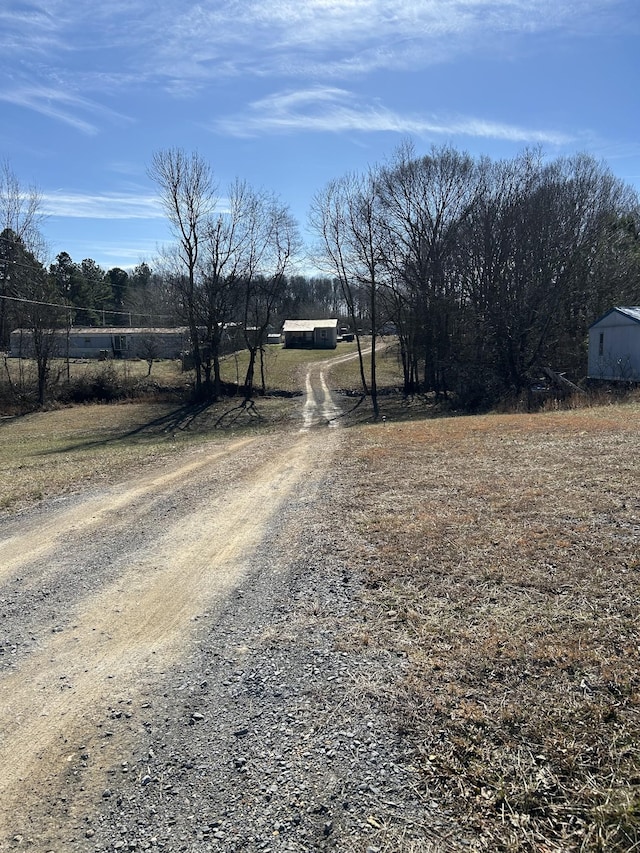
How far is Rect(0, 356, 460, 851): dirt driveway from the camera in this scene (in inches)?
97.1

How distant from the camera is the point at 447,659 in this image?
11.3 ft

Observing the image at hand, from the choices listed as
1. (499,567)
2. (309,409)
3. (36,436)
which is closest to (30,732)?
(499,567)

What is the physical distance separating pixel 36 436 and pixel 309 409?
1328 centimetres

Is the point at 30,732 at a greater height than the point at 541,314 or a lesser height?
lesser

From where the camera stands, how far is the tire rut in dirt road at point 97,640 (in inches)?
107

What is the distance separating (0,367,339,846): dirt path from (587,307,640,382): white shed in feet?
64.1

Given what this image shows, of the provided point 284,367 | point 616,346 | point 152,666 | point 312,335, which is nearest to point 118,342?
point 284,367

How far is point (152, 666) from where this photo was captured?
147 inches

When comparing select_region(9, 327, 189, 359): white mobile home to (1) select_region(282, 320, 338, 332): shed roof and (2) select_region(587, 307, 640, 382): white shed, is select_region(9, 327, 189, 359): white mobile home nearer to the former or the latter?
(1) select_region(282, 320, 338, 332): shed roof

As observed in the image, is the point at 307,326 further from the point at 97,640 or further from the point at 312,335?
the point at 97,640

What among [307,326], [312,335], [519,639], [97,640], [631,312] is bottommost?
[97,640]

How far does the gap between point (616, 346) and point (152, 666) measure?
25.6m

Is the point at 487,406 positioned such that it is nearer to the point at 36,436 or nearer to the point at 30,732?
the point at 36,436

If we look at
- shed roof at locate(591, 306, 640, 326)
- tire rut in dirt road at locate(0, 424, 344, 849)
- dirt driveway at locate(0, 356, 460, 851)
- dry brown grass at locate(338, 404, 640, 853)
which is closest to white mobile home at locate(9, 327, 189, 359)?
shed roof at locate(591, 306, 640, 326)
